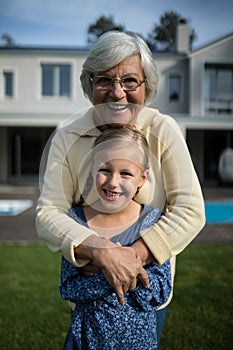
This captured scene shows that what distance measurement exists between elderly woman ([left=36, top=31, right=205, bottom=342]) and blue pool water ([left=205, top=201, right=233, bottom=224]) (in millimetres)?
5500

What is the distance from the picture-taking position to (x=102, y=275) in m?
0.94

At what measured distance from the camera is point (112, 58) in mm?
909

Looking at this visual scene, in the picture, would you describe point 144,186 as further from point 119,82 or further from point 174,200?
point 119,82

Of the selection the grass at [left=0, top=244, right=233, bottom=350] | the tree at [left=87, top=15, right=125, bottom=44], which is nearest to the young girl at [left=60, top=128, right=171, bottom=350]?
the tree at [left=87, top=15, right=125, bottom=44]

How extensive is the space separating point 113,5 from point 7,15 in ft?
1.06

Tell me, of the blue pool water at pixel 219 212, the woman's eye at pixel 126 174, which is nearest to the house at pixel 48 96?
the blue pool water at pixel 219 212

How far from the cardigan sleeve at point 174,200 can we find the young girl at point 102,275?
0.04m

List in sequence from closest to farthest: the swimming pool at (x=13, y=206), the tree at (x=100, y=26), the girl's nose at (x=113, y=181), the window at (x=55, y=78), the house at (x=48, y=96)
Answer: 1. the girl's nose at (x=113, y=181)
2. the tree at (x=100, y=26)
3. the house at (x=48, y=96)
4. the swimming pool at (x=13, y=206)
5. the window at (x=55, y=78)

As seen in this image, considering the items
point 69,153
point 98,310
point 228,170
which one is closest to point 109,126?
point 69,153

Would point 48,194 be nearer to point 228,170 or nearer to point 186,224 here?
point 186,224

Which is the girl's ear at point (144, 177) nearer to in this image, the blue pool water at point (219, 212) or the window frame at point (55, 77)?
the blue pool water at point (219, 212)

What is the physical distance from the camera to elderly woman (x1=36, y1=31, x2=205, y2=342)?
2.97ft

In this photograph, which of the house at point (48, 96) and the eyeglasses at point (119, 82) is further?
the house at point (48, 96)

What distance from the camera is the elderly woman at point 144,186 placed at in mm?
905
